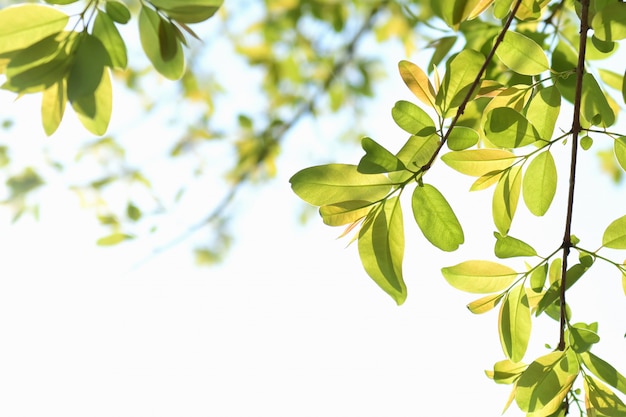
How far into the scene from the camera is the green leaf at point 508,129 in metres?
0.43

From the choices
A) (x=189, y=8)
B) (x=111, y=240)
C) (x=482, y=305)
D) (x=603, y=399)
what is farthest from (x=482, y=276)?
(x=111, y=240)

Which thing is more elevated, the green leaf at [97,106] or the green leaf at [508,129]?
the green leaf at [508,129]

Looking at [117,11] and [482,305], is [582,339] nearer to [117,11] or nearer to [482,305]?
[482,305]

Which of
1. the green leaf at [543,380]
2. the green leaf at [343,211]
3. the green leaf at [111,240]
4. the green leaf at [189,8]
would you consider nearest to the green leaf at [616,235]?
the green leaf at [543,380]

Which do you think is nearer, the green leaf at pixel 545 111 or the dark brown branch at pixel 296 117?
the green leaf at pixel 545 111

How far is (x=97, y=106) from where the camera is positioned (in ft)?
1.36

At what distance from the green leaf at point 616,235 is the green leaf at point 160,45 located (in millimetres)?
371

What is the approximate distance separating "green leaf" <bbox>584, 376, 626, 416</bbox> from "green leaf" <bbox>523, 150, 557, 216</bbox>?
150 mm

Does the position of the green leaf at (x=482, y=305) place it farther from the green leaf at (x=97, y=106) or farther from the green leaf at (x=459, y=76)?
the green leaf at (x=97, y=106)

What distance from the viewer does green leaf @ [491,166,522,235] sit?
0.47m

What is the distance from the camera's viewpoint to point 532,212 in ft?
1.56

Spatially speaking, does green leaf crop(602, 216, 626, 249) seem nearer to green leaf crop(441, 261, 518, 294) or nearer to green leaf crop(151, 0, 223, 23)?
green leaf crop(441, 261, 518, 294)

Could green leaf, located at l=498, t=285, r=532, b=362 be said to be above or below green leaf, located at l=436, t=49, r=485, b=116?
below

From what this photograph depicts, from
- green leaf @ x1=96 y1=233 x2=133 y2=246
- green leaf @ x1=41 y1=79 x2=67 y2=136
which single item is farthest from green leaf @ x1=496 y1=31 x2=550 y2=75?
green leaf @ x1=96 y1=233 x2=133 y2=246
